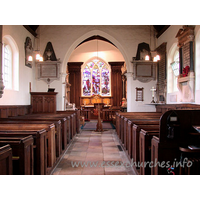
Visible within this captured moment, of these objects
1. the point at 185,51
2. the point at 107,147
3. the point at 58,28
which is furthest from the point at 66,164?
the point at 58,28

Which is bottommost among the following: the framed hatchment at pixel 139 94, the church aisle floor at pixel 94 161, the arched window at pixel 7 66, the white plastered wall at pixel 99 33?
the church aisle floor at pixel 94 161

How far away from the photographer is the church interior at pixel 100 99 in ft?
7.59

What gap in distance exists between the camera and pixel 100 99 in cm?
1552

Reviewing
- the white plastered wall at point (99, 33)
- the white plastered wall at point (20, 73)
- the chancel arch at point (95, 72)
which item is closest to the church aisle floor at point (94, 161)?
the white plastered wall at point (20, 73)

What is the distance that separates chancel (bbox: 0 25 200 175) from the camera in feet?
7.60

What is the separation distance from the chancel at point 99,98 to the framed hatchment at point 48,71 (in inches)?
2.0

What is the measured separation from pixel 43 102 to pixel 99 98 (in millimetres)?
6508

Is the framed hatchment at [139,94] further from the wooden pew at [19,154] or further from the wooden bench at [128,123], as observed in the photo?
the wooden pew at [19,154]

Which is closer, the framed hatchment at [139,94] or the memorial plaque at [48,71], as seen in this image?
the memorial plaque at [48,71]

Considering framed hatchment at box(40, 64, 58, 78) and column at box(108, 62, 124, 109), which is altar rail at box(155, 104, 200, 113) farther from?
framed hatchment at box(40, 64, 58, 78)

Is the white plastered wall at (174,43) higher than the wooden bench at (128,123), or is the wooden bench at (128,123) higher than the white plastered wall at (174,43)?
the white plastered wall at (174,43)

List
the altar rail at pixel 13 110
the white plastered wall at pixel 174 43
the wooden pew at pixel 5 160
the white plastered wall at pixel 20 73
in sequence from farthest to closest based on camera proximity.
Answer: the white plastered wall at pixel 20 73 < the altar rail at pixel 13 110 < the white plastered wall at pixel 174 43 < the wooden pew at pixel 5 160

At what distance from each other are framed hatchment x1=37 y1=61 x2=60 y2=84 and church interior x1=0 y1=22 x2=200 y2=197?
51 millimetres

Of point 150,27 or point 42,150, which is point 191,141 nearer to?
point 42,150
